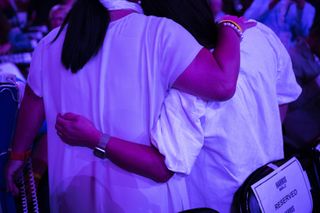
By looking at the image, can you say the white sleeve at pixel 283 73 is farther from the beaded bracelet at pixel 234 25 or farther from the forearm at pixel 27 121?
the forearm at pixel 27 121

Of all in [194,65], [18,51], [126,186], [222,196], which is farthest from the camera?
[18,51]

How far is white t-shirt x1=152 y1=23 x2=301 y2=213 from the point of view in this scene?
42.8 inches

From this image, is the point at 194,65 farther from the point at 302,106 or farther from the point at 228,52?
the point at 302,106

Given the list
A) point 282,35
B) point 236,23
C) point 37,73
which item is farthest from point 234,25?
point 282,35

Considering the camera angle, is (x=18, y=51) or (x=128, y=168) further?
(x=18, y=51)

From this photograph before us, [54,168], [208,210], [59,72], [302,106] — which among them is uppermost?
[59,72]

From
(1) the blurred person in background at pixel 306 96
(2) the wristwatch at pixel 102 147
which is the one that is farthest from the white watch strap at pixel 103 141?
(1) the blurred person in background at pixel 306 96

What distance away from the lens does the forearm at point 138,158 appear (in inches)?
42.7

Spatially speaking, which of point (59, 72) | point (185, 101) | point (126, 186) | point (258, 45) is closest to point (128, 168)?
point (126, 186)

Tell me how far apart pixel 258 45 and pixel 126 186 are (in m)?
0.56

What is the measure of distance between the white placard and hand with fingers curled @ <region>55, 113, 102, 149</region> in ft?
1.55

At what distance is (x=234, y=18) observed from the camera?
1234 millimetres

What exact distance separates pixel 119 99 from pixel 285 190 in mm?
594

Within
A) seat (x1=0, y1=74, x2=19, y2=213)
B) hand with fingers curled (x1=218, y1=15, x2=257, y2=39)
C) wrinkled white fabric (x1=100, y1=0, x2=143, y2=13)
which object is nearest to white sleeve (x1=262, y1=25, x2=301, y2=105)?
hand with fingers curled (x1=218, y1=15, x2=257, y2=39)
